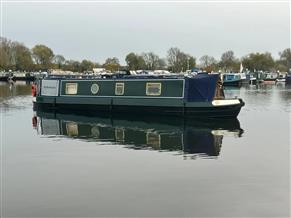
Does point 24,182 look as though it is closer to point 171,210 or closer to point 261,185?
point 171,210

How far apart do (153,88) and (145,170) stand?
13.3 metres

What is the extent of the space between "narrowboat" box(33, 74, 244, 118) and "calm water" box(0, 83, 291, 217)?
2829 millimetres

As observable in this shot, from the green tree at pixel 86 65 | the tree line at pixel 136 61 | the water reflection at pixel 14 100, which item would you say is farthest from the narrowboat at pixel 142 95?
the green tree at pixel 86 65

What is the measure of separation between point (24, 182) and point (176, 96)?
47.2 feet

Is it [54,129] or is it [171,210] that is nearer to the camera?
[171,210]

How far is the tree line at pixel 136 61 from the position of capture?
315ft

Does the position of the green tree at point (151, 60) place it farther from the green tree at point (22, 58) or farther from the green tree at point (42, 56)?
the green tree at point (22, 58)

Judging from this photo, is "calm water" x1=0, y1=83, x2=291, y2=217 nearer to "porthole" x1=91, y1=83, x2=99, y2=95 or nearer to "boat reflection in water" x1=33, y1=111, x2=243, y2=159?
"boat reflection in water" x1=33, y1=111, x2=243, y2=159

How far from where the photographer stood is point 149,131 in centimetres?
1891

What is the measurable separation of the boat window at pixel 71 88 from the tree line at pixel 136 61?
64.7m

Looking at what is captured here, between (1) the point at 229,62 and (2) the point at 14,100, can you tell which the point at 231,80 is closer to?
(1) the point at 229,62

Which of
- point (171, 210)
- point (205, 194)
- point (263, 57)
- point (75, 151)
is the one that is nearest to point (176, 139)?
point (75, 151)

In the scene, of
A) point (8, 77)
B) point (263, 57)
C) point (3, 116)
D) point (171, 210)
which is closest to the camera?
point (171, 210)

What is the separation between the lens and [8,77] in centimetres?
8675
